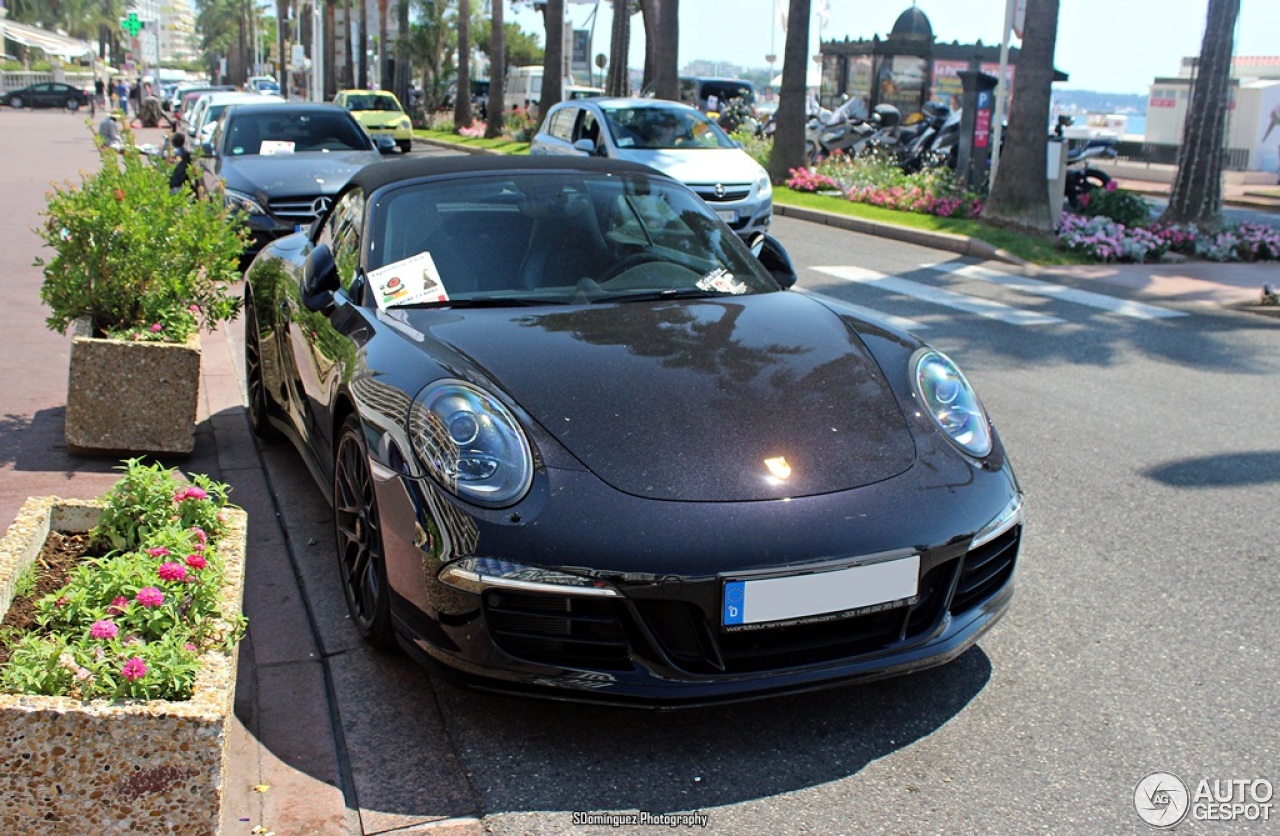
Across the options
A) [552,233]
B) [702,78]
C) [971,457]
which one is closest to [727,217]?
[552,233]

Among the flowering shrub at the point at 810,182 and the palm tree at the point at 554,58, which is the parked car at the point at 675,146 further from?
the palm tree at the point at 554,58

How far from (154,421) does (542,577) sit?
3.24 metres

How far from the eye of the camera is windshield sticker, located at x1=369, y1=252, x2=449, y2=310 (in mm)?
4320

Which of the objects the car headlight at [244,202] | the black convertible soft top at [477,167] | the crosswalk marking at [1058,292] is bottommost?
the crosswalk marking at [1058,292]

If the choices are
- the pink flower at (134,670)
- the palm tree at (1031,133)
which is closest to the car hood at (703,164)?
the palm tree at (1031,133)

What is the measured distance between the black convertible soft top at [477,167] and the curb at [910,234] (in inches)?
375

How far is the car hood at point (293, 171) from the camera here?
11.3 metres

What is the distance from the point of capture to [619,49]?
3416 centimetres

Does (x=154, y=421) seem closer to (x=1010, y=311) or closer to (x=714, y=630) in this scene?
(x=714, y=630)

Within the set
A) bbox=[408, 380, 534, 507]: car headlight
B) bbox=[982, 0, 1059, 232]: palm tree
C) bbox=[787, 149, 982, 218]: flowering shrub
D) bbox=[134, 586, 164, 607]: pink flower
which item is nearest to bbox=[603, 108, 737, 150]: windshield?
bbox=[982, 0, 1059, 232]: palm tree

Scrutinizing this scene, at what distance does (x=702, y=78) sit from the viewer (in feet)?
122

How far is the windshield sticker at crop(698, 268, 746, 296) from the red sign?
1532 cm

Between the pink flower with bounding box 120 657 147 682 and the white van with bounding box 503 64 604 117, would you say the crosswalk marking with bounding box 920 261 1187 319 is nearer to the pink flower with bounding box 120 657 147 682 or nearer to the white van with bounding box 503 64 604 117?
the pink flower with bounding box 120 657 147 682

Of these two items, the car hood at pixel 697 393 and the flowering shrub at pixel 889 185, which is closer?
the car hood at pixel 697 393
